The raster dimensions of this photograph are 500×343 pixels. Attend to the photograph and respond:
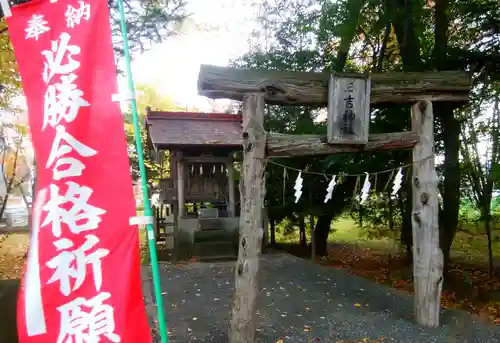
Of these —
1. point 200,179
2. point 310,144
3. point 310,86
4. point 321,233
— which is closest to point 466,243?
point 321,233

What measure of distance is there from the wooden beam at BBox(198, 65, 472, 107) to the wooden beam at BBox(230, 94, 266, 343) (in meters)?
0.21

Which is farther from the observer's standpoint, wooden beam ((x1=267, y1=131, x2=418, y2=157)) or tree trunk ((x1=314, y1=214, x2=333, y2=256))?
tree trunk ((x1=314, y1=214, x2=333, y2=256))

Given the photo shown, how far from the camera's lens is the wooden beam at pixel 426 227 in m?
5.86

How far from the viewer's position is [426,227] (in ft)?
19.5

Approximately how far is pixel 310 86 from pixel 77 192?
3645 mm

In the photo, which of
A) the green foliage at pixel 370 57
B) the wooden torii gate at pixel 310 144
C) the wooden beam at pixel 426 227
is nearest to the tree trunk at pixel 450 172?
the green foliage at pixel 370 57

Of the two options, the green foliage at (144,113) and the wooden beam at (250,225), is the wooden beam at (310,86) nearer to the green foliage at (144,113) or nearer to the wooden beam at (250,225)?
the wooden beam at (250,225)

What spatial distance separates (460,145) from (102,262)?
8.53m

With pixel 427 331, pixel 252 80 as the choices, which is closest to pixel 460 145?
pixel 427 331

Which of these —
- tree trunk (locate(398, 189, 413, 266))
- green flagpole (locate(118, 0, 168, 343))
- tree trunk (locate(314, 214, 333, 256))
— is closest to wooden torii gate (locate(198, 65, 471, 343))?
green flagpole (locate(118, 0, 168, 343))

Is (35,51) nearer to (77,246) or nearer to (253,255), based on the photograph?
(77,246)

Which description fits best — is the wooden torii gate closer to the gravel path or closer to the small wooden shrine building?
the gravel path

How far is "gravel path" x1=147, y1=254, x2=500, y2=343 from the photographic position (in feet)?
17.8

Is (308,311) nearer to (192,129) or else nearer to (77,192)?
(77,192)
